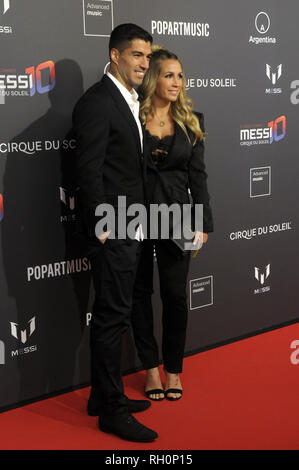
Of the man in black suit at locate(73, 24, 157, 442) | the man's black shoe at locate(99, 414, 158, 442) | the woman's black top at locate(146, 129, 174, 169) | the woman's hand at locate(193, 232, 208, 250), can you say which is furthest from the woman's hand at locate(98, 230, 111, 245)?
the man's black shoe at locate(99, 414, 158, 442)

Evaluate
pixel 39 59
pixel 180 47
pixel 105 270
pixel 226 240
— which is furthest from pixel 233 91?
pixel 105 270

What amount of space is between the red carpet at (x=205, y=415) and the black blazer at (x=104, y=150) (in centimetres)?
90

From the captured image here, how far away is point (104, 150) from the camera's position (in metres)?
2.59

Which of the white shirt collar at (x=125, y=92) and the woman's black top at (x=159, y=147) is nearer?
the white shirt collar at (x=125, y=92)

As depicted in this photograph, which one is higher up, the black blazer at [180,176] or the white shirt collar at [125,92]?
the white shirt collar at [125,92]

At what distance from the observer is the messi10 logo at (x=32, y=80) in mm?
2824

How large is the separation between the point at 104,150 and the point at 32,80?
1.89ft

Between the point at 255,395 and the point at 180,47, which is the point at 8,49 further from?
the point at 255,395

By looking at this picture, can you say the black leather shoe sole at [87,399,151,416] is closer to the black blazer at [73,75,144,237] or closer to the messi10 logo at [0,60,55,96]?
the black blazer at [73,75,144,237]

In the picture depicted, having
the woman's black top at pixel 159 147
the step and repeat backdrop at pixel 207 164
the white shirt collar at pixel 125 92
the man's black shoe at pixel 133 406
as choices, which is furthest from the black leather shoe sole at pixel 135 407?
the white shirt collar at pixel 125 92

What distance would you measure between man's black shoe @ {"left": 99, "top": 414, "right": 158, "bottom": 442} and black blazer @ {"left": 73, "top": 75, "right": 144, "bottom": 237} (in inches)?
31.3

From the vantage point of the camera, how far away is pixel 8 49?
280 centimetres

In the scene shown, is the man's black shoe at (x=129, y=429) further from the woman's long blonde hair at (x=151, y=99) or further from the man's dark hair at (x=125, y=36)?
the man's dark hair at (x=125, y=36)

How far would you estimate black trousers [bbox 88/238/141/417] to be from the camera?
107 inches
